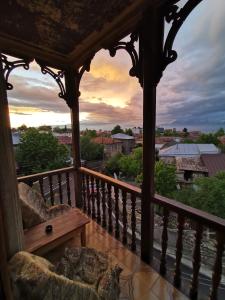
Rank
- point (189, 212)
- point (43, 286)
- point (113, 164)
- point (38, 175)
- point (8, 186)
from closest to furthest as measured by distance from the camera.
A: 1. point (43, 286)
2. point (8, 186)
3. point (189, 212)
4. point (38, 175)
5. point (113, 164)

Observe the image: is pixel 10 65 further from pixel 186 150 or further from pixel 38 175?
pixel 186 150

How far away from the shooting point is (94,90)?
184 inches

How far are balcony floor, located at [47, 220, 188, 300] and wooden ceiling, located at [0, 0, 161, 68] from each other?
95.6 inches

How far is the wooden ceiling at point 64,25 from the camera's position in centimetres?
150

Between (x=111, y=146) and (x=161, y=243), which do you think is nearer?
(x=161, y=243)

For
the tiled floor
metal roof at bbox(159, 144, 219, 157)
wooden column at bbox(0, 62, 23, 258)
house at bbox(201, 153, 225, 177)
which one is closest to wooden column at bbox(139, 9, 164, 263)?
Result: the tiled floor

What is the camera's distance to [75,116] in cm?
304

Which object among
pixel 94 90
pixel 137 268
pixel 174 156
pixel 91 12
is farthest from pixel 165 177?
pixel 91 12

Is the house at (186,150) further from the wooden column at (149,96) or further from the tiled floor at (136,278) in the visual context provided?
the wooden column at (149,96)

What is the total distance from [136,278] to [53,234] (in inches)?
39.4

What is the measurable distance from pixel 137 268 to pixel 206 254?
217 inches

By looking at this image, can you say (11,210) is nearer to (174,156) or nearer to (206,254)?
(206,254)

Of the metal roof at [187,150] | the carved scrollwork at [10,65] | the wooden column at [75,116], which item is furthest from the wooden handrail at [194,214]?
the metal roof at [187,150]

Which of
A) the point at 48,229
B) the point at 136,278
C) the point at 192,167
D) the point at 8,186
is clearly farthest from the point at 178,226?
the point at 192,167
